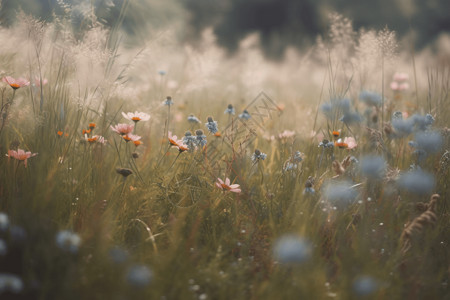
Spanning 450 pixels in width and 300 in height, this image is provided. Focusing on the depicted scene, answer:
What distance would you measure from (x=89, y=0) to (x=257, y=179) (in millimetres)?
1099

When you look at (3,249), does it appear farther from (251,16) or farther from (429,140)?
(251,16)

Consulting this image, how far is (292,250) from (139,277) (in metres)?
0.40

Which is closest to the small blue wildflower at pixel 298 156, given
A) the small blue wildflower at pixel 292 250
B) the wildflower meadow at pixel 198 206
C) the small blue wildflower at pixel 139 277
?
the wildflower meadow at pixel 198 206

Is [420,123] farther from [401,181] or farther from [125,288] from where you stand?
[125,288]

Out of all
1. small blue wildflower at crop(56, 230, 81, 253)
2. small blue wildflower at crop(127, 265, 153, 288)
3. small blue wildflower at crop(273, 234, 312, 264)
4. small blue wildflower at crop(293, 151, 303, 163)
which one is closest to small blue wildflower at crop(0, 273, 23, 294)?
small blue wildflower at crop(56, 230, 81, 253)

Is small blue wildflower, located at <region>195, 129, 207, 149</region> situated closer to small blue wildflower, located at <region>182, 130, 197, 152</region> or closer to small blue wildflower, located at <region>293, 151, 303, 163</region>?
small blue wildflower, located at <region>182, 130, 197, 152</region>

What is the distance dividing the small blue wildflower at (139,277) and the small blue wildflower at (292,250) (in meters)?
0.36

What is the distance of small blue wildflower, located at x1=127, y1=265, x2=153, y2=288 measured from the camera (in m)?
0.91

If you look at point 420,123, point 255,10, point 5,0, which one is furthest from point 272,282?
point 255,10

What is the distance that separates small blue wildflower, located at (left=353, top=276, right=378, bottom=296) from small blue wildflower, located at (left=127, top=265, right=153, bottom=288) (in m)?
0.53

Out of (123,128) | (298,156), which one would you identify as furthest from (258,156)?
(123,128)

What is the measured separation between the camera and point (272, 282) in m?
1.03

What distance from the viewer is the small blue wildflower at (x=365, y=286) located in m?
0.95

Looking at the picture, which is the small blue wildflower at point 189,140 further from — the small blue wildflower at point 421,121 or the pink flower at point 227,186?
the small blue wildflower at point 421,121
